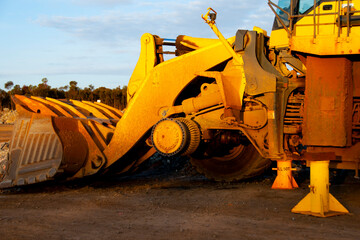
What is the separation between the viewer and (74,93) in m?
44.8

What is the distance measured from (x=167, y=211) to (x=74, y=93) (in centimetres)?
3998

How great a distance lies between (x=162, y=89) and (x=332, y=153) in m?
3.06

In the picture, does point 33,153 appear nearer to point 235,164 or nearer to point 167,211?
point 167,211

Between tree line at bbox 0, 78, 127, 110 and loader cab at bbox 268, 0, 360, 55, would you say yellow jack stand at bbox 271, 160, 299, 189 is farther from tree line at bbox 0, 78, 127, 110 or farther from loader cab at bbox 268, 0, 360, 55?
tree line at bbox 0, 78, 127, 110

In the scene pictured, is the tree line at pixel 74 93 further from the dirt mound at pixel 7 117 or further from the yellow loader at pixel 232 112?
the yellow loader at pixel 232 112

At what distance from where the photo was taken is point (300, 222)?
529cm

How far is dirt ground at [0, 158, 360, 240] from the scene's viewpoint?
4.81 meters

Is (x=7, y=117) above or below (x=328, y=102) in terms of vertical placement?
below

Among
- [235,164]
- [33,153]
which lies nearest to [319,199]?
[235,164]

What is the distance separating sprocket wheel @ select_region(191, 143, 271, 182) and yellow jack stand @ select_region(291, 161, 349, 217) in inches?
106

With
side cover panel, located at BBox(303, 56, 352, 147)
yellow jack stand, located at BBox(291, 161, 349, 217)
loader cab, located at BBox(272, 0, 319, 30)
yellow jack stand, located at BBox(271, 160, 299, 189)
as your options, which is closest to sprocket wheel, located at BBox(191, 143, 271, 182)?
yellow jack stand, located at BBox(271, 160, 299, 189)

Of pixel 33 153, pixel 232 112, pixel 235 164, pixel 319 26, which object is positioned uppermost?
pixel 319 26

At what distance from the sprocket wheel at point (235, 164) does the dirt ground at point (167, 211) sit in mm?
189

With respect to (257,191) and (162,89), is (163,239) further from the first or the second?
(162,89)
